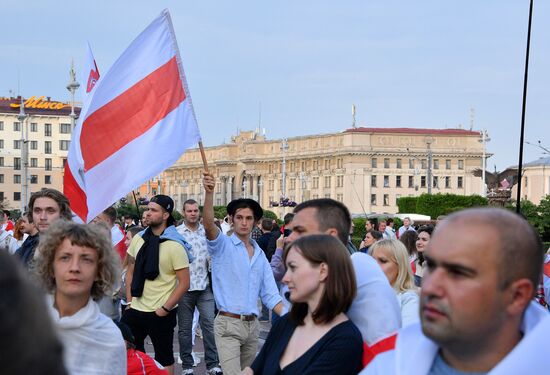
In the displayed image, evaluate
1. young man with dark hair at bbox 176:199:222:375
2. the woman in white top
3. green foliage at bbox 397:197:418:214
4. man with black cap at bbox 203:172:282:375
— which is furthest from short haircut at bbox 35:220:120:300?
green foliage at bbox 397:197:418:214

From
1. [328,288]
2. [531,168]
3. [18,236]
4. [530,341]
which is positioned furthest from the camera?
[531,168]

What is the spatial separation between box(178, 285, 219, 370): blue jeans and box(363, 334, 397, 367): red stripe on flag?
278 inches

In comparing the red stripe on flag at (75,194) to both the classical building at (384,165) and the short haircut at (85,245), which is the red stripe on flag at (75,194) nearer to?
the short haircut at (85,245)

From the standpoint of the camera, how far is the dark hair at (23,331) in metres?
1.61

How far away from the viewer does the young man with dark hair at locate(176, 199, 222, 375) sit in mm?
11188

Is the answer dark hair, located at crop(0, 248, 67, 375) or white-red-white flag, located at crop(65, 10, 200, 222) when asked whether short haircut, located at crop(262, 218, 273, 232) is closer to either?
white-red-white flag, located at crop(65, 10, 200, 222)

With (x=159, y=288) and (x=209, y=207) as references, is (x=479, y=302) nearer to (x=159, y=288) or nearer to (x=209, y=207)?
(x=209, y=207)

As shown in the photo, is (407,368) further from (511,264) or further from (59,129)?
(59,129)

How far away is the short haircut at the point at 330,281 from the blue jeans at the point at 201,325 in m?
6.97

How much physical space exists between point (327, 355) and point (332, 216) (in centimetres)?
89

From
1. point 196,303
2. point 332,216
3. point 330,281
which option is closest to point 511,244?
point 330,281

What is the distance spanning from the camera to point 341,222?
192 inches

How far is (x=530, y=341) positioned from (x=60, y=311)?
7.88 ft

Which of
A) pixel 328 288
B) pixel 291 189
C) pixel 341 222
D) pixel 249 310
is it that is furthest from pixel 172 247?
pixel 291 189
